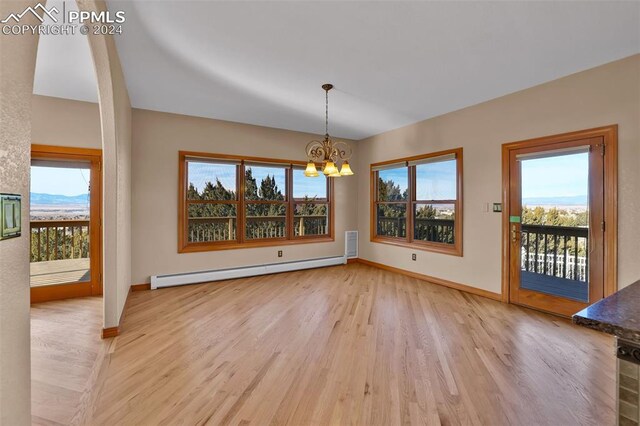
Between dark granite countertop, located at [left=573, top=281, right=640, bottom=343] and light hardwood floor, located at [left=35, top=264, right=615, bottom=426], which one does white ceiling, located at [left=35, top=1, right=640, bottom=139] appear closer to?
dark granite countertop, located at [left=573, top=281, right=640, bottom=343]

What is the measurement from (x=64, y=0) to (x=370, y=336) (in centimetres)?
386

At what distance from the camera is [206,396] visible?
1.94 metres

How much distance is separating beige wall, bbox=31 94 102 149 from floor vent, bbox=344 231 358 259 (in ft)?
15.3

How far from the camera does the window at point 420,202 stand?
4.66m

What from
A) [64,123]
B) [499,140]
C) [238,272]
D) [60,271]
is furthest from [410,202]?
[60,271]

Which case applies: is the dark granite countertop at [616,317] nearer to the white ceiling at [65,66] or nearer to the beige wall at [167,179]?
the white ceiling at [65,66]

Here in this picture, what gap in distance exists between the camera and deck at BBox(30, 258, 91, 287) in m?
4.05

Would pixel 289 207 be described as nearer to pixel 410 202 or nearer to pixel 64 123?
pixel 410 202

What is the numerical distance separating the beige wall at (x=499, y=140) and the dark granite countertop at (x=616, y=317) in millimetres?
2726

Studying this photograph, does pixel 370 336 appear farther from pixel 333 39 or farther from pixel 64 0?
pixel 64 0

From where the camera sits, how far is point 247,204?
5.36 meters

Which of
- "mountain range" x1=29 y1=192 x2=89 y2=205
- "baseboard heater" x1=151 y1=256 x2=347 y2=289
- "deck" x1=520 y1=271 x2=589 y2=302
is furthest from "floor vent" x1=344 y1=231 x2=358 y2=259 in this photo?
"mountain range" x1=29 y1=192 x2=89 y2=205

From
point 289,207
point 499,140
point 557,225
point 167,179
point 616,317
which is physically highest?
point 499,140

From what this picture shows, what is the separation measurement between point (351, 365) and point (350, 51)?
9.44 ft
